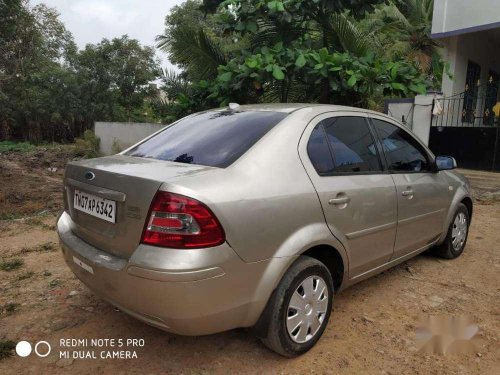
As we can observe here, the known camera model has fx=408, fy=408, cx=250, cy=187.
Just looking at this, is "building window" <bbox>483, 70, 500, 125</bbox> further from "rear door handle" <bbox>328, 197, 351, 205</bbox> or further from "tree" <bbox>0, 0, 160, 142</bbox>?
"tree" <bbox>0, 0, 160, 142</bbox>

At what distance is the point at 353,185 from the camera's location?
9.34 ft

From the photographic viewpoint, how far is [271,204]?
2.30 m

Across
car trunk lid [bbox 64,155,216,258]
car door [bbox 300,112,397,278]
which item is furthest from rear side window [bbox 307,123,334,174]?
car trunk lid [bbox 64,155,216,258]

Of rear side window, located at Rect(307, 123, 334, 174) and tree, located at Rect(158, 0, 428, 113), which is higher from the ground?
tree, located at Rect(158, 0, 428, 113)

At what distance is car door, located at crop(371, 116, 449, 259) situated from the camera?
132 inches

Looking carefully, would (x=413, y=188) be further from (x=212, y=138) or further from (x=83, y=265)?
(x=83, y=265)

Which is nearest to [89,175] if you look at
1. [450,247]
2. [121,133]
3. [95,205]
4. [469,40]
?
[95,205]

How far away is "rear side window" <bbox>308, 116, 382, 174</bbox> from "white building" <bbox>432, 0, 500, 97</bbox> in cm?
715

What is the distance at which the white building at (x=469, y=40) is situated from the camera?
1010 cm

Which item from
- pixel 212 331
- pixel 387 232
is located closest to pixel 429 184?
pixel 387 232

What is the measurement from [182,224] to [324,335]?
4.68 ft

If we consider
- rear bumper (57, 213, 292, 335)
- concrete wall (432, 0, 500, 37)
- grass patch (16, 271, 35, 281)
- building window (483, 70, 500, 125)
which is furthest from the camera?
building window (483, 70, 500, 125)

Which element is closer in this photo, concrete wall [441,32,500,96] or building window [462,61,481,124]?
concrete wall [441,32,500,96]

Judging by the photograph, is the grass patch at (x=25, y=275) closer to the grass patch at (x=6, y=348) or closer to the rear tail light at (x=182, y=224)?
the grass patch at (x=6, y=348)
